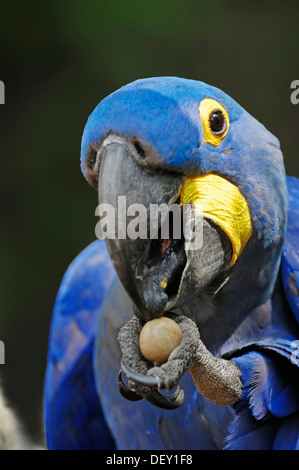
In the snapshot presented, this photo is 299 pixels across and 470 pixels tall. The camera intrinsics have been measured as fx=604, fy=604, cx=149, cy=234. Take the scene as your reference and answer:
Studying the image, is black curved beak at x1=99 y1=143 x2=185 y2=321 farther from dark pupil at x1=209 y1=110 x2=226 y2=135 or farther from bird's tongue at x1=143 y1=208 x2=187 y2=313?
dark pupil at x1=209 y1=110 x2=226 y2=135

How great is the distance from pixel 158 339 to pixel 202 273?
A: 6.0 inches

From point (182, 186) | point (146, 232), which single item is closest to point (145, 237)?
point (146, 232)

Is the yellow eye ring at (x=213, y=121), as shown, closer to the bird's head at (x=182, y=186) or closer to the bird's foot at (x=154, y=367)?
the bird's head at (x=182, y=186)

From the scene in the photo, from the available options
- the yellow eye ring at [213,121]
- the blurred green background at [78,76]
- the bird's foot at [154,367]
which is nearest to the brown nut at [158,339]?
the bird's foot at [154,367]

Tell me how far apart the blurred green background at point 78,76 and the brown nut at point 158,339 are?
57.8 inches

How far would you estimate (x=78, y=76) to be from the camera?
2.28 meters

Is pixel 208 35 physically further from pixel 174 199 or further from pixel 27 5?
pixel 174 199

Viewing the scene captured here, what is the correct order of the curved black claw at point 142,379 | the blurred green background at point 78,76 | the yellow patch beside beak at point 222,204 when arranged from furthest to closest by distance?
the blurred green background at point 78,76 → the yellow patch beside beak at point 222,204 → the curved black claw at point 142,379

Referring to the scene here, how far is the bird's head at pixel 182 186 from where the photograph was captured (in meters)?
0.86

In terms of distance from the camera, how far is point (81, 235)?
7.75ft

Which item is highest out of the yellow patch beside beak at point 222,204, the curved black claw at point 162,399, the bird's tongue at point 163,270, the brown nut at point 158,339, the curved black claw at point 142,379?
the yellow patch beside beak at point 222,204

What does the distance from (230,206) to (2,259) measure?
1621 mm

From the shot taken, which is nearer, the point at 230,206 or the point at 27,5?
the point at 230,206
